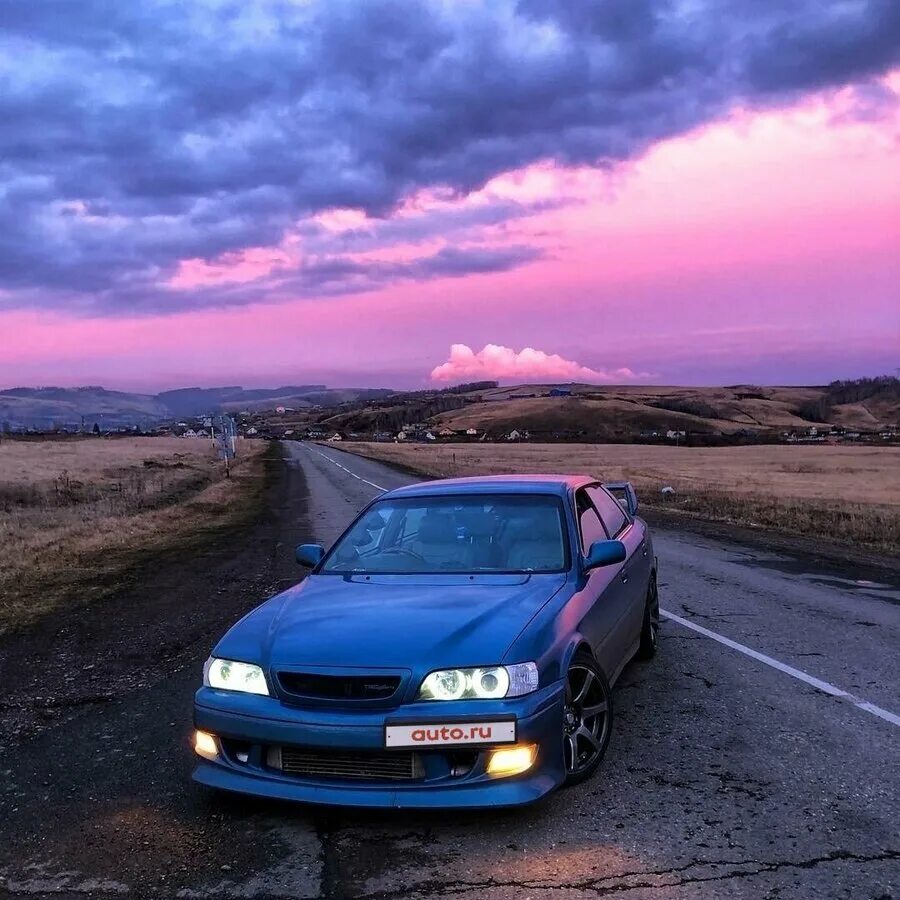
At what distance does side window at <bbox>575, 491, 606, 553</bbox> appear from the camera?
5418 millimetres

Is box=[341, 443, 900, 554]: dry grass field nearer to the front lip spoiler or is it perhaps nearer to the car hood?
the car hood

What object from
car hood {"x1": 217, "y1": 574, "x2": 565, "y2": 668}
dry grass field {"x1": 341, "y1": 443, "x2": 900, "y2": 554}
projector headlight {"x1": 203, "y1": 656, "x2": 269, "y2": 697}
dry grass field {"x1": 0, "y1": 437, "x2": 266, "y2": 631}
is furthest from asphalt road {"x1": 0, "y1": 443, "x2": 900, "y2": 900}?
dry grass field {"x1": 341, "y1": 443, "x2": 900, "y2": 554}

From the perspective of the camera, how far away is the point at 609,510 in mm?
6613

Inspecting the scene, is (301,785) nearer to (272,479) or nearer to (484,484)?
(484,484)

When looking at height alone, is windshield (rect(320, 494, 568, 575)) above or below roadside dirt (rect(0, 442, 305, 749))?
above

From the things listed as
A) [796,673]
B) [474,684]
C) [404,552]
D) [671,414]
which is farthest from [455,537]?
[671,414]

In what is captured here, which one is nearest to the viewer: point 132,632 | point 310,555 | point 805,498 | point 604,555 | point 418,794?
point 418,794

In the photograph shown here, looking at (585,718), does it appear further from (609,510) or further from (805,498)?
(805,498)

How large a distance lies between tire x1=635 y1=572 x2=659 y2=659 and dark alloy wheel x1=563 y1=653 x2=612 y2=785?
203cm

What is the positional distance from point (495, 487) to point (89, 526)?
12.9m

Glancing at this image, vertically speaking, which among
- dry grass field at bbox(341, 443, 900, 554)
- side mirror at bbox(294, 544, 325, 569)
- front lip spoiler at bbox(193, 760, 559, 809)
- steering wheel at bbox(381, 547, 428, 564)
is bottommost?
dry grass field at bbox(341, 443, 900, 554)

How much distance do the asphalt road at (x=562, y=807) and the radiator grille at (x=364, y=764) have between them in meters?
0.28

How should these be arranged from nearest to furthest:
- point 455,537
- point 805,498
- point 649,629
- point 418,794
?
point 418,794
point 455,537
point 649,629
point 805,498

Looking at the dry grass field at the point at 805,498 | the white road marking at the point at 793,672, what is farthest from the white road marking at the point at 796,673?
the dry grass field at the point at 805,498
